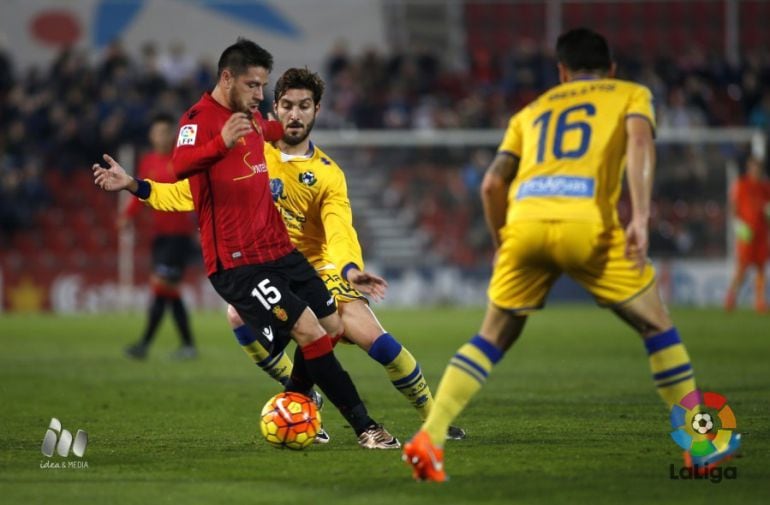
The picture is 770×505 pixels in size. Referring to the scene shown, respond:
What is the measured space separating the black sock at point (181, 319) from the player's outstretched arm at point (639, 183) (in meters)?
9.40

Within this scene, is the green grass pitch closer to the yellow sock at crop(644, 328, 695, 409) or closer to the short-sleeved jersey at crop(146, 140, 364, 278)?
the yellow sock at crop(644, 328, 695, 409)

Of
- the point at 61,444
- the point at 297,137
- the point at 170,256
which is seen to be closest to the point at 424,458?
the point at 61,444

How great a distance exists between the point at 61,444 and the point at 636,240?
11.1 feet

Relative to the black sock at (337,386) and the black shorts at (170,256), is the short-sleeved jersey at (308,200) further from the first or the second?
the black shorts at (170,256)

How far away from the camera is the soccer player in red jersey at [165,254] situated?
48.4 ft

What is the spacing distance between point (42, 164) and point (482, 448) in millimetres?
18618

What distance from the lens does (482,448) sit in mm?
7449

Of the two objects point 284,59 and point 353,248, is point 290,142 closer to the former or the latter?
point 353,248

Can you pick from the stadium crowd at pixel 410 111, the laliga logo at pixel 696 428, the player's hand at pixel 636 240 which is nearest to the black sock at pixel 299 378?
the laliga logo at pixel 696 428

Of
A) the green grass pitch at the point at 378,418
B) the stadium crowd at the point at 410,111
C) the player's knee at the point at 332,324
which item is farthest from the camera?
the stadium crowd at the point at 410,111

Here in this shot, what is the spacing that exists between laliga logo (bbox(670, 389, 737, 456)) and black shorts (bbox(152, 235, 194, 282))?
27.0 feet

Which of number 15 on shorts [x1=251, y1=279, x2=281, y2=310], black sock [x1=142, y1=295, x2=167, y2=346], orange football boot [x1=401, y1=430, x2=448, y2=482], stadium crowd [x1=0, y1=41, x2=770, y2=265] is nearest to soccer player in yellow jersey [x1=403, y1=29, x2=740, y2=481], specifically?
orange football boot [x1=401, y1=430, x2=448, y2=482]

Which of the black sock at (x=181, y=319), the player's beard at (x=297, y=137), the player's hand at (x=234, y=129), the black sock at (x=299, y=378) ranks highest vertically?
the player's hand at (x=234, y=129)

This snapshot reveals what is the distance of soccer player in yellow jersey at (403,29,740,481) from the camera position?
6.16m
